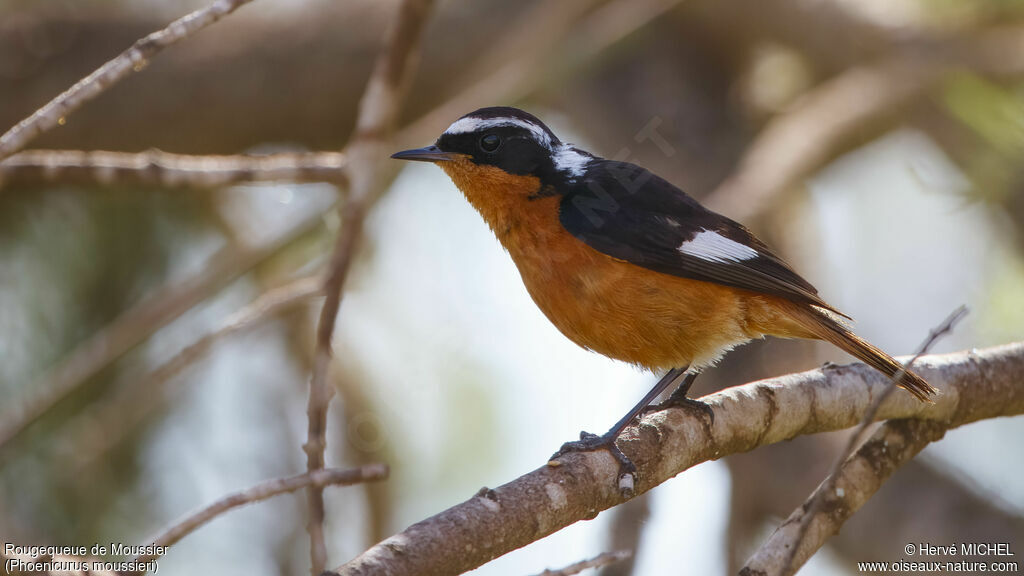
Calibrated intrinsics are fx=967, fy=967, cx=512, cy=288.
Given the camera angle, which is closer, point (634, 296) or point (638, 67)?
point (634, 296)

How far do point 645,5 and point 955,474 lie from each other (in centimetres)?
310

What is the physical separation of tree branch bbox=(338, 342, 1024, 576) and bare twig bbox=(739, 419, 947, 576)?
0.24 feet

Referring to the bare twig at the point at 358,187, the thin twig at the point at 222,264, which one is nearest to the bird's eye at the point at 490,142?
the bare twig at the point at 358,187

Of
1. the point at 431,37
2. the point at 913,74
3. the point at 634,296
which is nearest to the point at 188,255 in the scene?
the point at 431,37

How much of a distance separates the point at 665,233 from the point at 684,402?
2.09 feet

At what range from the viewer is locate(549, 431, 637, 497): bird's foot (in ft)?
9.50

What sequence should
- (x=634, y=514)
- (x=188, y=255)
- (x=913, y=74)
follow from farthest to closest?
1. (x=188, y=255)
2. (x=913, y=74)
3. (x=634, y=514)

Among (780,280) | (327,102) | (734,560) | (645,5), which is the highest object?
(327,102)

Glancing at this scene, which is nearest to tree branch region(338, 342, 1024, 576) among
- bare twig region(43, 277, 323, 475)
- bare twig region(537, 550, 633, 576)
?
bare twig region(537, 550, 633, 576)

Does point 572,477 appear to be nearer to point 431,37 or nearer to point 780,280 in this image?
point 780,280

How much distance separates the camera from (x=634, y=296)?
3.42 metres

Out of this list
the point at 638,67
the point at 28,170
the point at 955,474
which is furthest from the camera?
the point at 638,67

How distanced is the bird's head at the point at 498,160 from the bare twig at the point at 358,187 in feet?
1.00

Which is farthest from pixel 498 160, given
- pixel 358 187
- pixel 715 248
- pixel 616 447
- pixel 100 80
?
pixel 100 80
